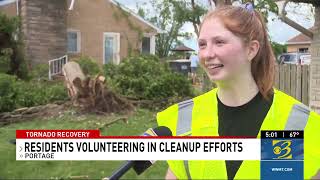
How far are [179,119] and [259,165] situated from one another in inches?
10.7

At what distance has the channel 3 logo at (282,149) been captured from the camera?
1456 millimetres

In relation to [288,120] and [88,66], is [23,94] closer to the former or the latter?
[88,66]

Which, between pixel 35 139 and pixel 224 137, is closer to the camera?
pixel 224 137

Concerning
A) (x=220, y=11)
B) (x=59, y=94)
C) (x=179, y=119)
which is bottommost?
(x=59, y=94)

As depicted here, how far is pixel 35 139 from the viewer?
183 cm

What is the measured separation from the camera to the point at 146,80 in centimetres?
992

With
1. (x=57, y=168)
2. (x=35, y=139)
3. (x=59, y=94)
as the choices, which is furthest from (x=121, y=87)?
(x=35, y=139)

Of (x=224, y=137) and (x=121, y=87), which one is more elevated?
(x=224, y=137)

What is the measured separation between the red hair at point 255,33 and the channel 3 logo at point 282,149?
14 centimetres

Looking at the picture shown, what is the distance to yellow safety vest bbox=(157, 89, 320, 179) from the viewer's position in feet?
4.61

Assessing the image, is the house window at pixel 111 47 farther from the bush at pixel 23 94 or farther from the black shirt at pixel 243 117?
the black shirt at pixel 243 117

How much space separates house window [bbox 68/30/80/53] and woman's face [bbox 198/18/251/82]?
1601 centimetres

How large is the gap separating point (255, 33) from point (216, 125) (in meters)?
0.29

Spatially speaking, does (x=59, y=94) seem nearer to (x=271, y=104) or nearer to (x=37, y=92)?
(x=37, y=92)
